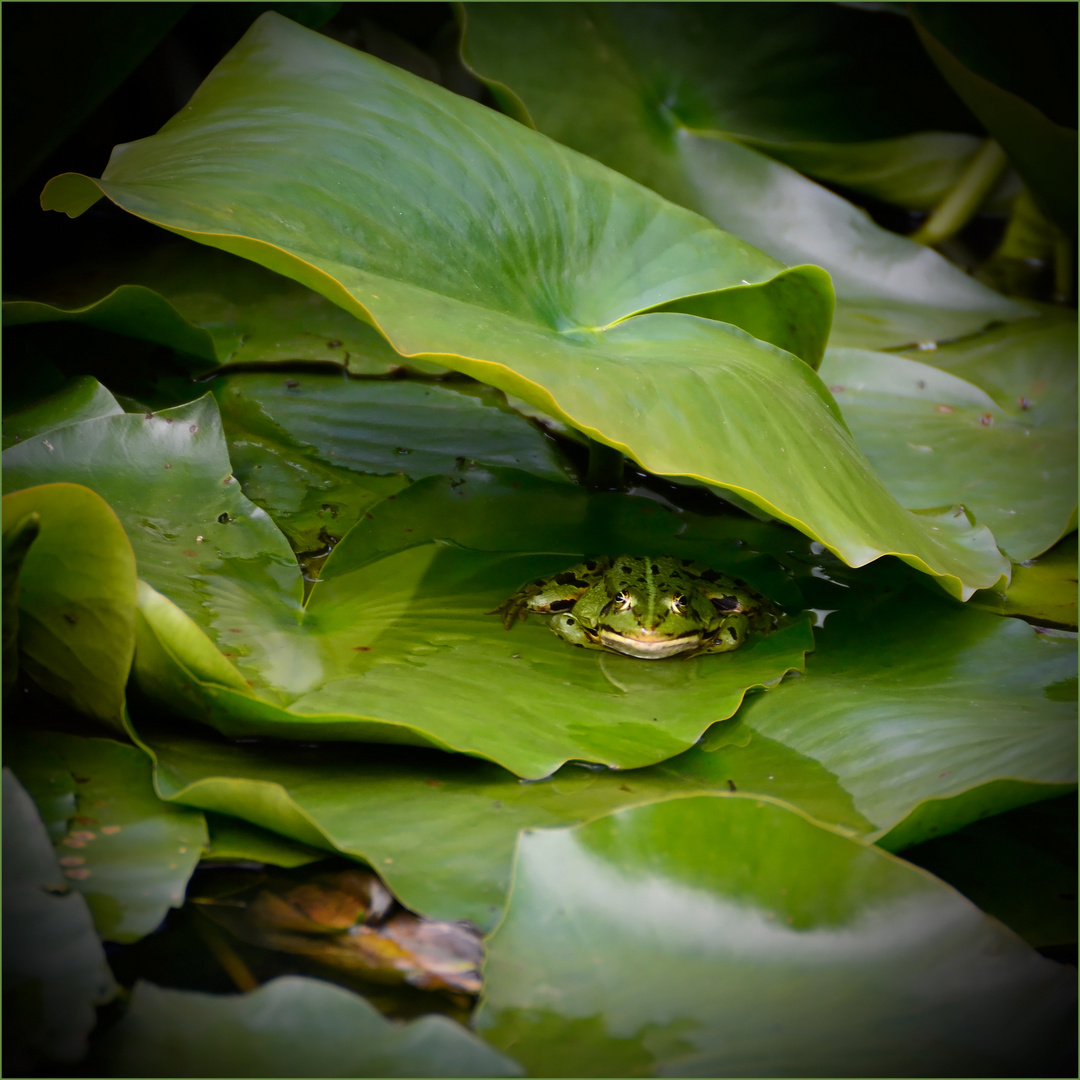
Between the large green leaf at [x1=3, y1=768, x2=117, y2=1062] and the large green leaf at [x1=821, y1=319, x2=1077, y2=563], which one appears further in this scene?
the large green leaf at [x1=821, y1=319, x2=1077, y2=563]

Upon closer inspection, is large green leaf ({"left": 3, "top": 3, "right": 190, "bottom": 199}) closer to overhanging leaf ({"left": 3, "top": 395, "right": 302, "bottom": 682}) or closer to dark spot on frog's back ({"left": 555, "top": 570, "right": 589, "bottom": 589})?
overhanging leaf ({"left": 3, "top": 395, "right": 302, "bottom": 682})

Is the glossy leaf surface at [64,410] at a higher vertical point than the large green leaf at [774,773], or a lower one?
higher

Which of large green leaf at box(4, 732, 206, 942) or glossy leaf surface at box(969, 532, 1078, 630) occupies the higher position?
large green leaf at box(4, 732, 206, 942)

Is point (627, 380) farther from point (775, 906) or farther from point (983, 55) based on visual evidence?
point (983, 55)

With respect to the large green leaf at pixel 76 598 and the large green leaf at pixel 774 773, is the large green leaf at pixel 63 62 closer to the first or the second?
the large green leaf at pixel 76 598

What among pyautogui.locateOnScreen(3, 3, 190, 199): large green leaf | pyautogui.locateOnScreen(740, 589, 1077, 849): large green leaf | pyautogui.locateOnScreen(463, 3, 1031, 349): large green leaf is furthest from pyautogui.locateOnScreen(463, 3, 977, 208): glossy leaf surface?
pyautogui.locateOnScreen(740, 589, 1077, 849): large green leaf

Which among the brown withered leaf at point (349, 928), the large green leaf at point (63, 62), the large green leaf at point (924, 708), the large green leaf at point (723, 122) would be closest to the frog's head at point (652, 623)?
the large green leaf at point (924, 708)

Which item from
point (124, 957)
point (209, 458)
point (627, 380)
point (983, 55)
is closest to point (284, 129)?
point (209, 458)
